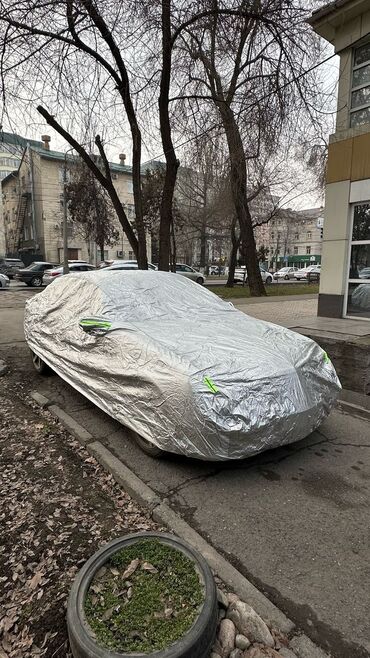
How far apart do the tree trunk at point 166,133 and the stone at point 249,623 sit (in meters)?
9.94

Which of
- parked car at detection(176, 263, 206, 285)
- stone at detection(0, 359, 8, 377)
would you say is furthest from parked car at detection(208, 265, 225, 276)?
stone at detection(0, 359, 8, 377)

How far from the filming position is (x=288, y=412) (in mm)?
3158

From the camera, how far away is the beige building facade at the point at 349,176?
30.9 ft

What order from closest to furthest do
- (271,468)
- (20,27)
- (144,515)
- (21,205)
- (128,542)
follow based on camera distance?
(128,542) → (144,515) → (271,468) → (20,27) → (21,205)

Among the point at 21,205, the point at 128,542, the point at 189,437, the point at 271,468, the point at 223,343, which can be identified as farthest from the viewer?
the point at 21,205

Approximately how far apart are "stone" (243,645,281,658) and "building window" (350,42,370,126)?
35.2ft

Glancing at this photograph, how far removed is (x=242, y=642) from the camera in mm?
1813

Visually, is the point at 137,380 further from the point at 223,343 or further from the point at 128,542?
the point at 128,542

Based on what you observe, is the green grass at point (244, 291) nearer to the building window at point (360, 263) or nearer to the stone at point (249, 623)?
the building window at point (360, 263)

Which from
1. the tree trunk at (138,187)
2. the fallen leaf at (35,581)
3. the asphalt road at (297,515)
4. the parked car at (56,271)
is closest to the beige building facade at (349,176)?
the tree trunk at (138,187)

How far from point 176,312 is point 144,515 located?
2258 mm

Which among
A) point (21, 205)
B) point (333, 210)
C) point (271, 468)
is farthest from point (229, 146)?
point (21, 205)

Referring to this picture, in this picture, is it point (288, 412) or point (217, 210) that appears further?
point (217, 210)

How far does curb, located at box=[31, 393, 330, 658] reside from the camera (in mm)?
1888
